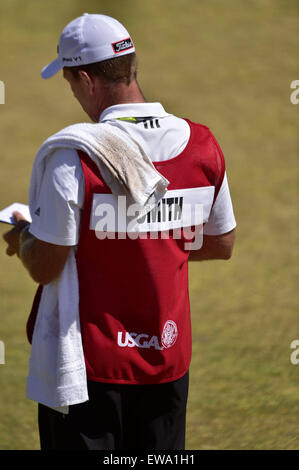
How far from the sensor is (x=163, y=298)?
2600 mm

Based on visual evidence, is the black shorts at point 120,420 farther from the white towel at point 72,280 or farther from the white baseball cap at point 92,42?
the white baseball cap at point 92,42

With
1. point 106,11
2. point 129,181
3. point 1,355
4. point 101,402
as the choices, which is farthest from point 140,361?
point 106,11

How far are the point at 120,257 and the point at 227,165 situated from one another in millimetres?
7103

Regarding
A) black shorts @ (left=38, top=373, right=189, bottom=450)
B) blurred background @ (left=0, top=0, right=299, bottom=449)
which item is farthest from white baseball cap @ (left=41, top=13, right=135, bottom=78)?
blurred background @ (left=0, top=0, right=299, bottom=449)

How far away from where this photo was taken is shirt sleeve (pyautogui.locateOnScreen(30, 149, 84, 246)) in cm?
239

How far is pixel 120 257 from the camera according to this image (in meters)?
2.51

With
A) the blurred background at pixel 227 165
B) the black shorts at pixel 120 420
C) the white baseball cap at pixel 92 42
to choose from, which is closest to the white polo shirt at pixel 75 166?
the white baseball cap at pixel 92 42

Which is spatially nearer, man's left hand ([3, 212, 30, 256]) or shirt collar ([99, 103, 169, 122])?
shirt collar ([99, 103, 169, 122])

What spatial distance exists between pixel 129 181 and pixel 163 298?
413 mm

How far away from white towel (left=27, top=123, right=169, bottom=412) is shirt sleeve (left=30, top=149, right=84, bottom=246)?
4 centimetres

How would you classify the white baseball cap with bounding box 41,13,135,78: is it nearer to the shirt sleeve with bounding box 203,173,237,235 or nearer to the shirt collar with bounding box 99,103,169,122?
the shirt collar with bounding box 99,103,169,122

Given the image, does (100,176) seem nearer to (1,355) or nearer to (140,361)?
(140,361)

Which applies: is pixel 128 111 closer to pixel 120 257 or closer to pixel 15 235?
pixel 120 257

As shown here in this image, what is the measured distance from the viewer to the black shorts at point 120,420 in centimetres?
259
